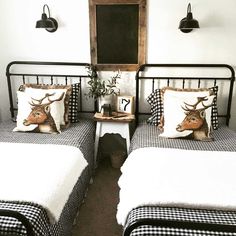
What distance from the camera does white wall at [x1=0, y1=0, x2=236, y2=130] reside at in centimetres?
246

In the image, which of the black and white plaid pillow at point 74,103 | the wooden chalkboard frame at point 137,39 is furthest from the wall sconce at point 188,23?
the black and white plaid pillow at point 74,103

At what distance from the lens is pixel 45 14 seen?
2.51 m

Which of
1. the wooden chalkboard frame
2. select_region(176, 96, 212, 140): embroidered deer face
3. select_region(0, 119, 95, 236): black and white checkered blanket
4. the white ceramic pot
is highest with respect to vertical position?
the wooden chalkboard frame

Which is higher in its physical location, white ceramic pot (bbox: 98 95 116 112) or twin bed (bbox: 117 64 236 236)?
white ceramic pot (bbox: 98 95 116 112)

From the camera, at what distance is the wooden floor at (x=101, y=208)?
197 centimetres

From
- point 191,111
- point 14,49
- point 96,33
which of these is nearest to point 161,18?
point 96,33

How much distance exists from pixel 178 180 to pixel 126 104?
1.26 metres

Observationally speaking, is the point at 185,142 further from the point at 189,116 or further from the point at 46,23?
the point at 46,23

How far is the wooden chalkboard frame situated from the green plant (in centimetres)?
8

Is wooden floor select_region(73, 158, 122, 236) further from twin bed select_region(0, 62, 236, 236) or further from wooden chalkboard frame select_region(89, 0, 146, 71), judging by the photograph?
wooden chalkboard frame select_region(89, 0, 146, 71)

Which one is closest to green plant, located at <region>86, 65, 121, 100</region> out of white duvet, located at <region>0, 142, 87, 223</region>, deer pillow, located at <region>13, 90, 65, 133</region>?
deer pillow, located at <region>13, 90, 65, 133</region>

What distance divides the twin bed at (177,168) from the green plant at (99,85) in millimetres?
234

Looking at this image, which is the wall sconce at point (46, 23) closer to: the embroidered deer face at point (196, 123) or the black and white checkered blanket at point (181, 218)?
the black and white checkered blanket at point (181, 218)

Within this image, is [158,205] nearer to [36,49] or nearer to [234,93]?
[234,93]
